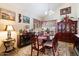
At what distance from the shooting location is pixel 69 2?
2178mm

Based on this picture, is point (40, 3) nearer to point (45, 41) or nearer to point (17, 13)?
point (17, 13)

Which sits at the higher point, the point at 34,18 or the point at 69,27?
the point at 34,18

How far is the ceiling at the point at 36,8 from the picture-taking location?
7.13 ft

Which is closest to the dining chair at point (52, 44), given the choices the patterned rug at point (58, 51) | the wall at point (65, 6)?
the patterned rug at point (58, 51)

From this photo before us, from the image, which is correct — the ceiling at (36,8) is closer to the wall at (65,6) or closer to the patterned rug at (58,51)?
the wall at (65,6)

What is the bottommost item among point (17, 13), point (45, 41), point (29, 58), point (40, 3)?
point (29, 58)

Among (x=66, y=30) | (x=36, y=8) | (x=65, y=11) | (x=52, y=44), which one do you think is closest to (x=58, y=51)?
(x=52, y=44)

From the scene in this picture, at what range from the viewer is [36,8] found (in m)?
2.19

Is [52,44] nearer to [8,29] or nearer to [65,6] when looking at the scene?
[65,6]

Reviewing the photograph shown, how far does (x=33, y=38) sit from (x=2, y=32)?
51cm

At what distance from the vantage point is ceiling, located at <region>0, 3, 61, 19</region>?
2.17 meters

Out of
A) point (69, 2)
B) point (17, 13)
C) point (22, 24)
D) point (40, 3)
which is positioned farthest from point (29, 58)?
point (69, 2)

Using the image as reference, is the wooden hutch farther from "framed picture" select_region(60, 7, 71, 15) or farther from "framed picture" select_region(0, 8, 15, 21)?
"framed picture" select_region(0, 8, 15, 21)

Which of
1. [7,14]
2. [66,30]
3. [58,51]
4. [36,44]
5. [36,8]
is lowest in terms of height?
[58,51]
